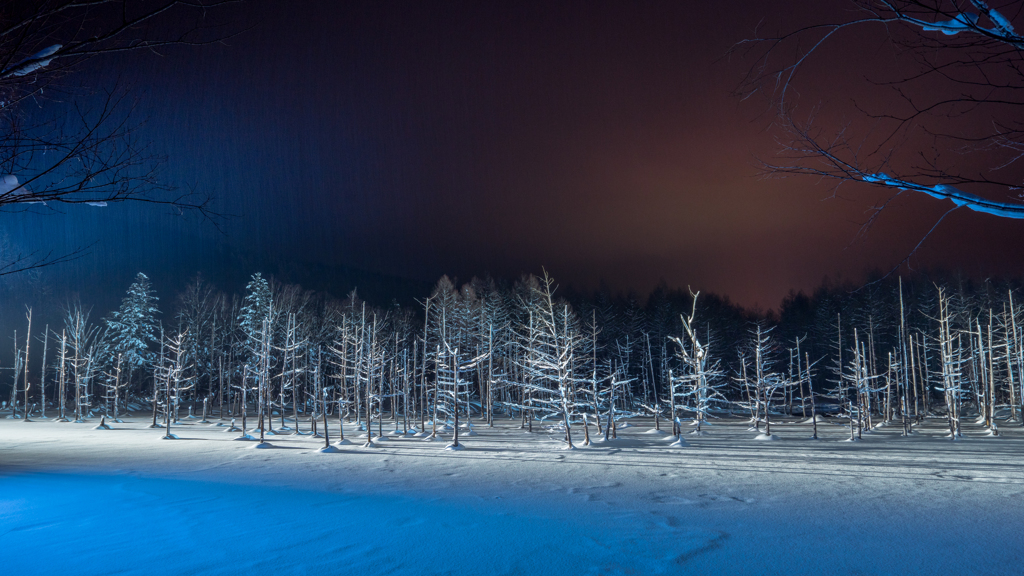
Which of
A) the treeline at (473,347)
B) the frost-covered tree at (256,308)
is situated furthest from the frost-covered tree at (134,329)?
the frost-covered tree at (256,308)

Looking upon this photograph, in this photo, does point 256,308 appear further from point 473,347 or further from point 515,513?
point 515,513

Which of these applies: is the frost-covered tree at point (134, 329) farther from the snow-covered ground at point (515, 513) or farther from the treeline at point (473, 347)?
the snow-covered ground at point (515, 513)

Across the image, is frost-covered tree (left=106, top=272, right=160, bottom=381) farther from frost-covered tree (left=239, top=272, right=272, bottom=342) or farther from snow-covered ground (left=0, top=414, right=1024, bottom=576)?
snow-covered ground (left=0, top=414, right=1024, bottom=576)

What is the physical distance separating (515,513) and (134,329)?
47972mm

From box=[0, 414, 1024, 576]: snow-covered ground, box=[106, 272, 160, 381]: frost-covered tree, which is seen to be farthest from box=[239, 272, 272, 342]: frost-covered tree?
box=[0, 414, 1024, 576]: snow-covered ground

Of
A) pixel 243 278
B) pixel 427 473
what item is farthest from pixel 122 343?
pixel 243 278

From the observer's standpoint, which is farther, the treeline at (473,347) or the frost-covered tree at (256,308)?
the frost-covered tree at (256,308)

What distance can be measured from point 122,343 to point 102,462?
34.8 meters

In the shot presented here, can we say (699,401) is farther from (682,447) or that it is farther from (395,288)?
(395,288)

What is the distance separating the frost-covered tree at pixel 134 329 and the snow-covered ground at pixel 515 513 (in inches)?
1223

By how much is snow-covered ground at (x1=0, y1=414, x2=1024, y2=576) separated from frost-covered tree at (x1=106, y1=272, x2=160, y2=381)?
3106 centimetres

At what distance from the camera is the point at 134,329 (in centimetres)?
4241

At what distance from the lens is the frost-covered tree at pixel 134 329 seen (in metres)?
41.5

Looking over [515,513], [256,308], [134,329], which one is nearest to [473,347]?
[256,308]
